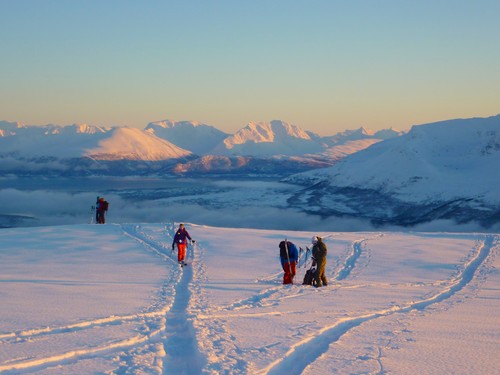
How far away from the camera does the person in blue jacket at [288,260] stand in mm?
18453

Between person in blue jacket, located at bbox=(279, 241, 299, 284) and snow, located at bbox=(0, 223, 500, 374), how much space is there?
14.7 inches

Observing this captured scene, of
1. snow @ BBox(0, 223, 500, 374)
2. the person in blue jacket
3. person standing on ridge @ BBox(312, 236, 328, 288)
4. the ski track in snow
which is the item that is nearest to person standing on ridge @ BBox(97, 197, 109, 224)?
snow @ BBox(0, 223, 500, 374)

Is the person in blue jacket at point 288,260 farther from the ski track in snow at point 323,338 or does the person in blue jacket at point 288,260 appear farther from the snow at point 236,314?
the ski track in snow at point 323,338

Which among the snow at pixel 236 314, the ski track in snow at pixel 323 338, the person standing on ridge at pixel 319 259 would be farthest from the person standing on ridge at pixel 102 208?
the ski track in snow at pixel 323 338

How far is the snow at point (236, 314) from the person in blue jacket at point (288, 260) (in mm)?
374

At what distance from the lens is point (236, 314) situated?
41.6 feet

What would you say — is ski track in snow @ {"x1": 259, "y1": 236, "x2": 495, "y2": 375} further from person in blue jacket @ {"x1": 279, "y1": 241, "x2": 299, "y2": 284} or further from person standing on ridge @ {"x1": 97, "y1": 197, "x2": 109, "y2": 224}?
person standing on ridge @ {"x1": 97, "y1": 197, "x2": 109, "y2": 224}

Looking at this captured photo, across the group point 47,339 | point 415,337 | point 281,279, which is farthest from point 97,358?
point 281,279

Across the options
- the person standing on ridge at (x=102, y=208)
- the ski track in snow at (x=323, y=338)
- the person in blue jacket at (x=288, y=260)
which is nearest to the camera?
the ski track in snow at (x=323, y=338)

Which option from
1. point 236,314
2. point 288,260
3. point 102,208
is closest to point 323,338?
point 236,314

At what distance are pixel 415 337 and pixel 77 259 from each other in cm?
1637

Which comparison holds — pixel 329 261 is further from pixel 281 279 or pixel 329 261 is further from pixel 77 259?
pixel 77 259

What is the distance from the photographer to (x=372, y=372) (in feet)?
27.4

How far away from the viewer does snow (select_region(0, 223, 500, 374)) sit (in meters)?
8.80
